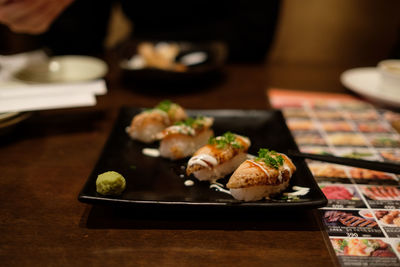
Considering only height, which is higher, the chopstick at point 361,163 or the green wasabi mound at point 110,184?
the chopstick at point 361,163

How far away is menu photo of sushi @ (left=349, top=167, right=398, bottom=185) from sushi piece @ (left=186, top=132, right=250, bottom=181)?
546 mm

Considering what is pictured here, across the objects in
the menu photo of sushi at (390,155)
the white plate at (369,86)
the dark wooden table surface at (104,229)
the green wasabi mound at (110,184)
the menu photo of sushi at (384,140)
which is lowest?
the dark wooden table surface at (104,229)

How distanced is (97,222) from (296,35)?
4491mm

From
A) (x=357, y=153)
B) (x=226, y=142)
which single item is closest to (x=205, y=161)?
(x=226, y=142)

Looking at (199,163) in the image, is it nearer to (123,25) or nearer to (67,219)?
(67,219)

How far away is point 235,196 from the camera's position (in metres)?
1.27

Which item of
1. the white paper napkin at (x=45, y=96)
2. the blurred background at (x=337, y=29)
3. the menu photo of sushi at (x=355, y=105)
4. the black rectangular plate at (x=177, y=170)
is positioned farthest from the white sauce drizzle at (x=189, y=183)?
the blurred background at (x=337, y=29)

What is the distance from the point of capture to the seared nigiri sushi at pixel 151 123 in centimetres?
172

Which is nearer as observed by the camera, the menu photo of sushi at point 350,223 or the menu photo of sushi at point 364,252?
the menu photo of sushi at point 364,252

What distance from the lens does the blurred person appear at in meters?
3.30

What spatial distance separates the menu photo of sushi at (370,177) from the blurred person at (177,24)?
200 centimetres

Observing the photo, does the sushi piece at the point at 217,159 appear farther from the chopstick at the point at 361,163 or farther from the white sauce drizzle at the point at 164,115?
the white sauce drizzle at the point at 164,115

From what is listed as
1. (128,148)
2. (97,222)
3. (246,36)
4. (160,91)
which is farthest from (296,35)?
(97,222)

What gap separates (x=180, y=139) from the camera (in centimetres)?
160
